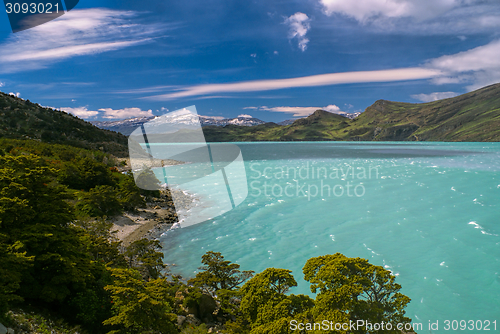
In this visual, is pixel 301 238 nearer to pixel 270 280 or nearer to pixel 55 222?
pixel 270 280

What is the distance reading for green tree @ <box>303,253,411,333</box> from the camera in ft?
25.8

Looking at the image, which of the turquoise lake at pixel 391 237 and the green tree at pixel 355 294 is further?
the turquoise lake at pixel 391 237

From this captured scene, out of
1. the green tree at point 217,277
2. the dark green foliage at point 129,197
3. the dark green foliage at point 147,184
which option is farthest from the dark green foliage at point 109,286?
the dark green foliage at point 147,184

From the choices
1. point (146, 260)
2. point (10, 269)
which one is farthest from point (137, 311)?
point (146, 260)

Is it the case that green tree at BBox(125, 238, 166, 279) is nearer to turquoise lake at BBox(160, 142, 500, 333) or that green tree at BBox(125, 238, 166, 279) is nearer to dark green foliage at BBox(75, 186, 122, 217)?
turquoise lake at BBox(160, 142, 500, 333)

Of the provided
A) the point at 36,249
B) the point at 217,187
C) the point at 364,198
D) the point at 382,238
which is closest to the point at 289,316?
the point at 36,249

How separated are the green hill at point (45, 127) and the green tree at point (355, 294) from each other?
68.3 m

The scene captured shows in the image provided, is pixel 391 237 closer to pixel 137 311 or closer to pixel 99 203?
pixel 137 311

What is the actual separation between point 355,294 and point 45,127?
270 ft

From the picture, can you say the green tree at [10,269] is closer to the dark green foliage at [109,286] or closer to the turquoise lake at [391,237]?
the dark green foliage at [109,286]

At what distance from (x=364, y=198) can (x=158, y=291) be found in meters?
33.8

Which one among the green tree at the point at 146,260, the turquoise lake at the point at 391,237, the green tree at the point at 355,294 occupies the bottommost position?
the turquoise lake at the point at 391,237

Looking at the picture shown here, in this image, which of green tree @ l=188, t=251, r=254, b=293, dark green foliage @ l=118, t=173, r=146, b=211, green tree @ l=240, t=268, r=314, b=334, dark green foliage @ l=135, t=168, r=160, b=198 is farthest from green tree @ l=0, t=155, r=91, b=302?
dark green foliage @ l=135, t=168, r=160, b=198

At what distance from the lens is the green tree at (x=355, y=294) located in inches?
310
